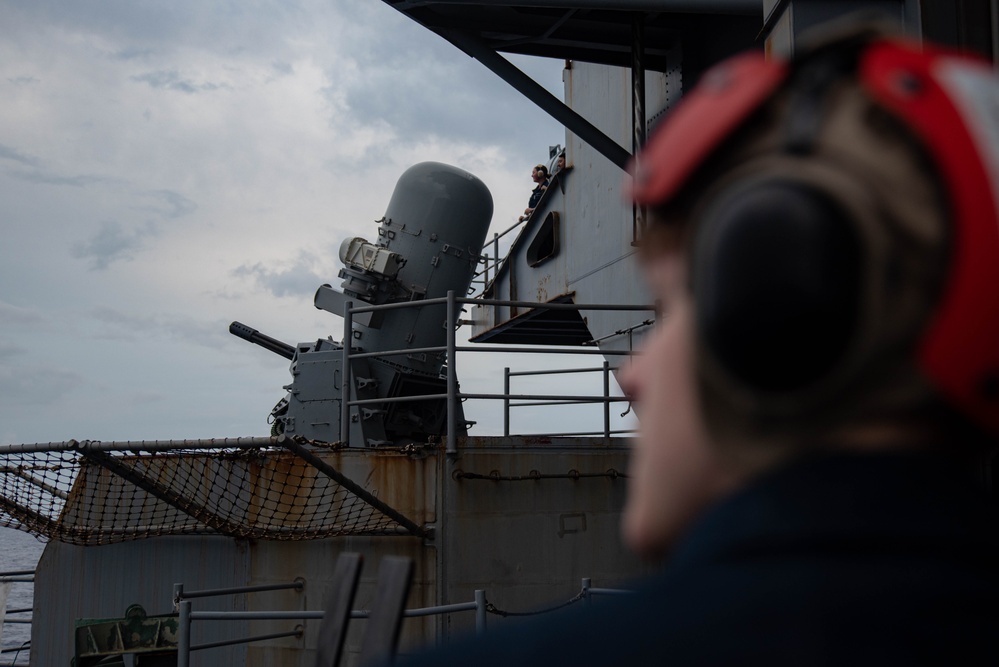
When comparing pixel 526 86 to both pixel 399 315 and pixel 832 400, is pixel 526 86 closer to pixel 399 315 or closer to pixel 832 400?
pixel 399 315

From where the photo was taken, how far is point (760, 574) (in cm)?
69

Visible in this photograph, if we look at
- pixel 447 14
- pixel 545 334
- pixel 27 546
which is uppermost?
pixel 447 14

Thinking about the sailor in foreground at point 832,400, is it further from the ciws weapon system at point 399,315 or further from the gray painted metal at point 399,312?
the ciws weapon system at point 399,315

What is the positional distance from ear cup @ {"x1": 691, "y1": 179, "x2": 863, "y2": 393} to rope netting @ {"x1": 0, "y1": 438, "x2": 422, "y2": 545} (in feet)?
19.6

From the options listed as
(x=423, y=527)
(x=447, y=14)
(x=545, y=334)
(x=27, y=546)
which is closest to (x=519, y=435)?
(x=423, y=527)

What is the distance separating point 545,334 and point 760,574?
15142mm

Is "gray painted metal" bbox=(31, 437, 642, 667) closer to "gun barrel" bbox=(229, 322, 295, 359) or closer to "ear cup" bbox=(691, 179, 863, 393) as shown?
"gun barrel" bbox=(229, 322, 295, 359)

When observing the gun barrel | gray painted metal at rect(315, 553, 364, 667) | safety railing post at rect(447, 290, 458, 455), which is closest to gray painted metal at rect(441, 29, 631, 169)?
safety railing post at rect(447, 290, 458, 455)

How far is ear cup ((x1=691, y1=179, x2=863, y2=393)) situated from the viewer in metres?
0.73

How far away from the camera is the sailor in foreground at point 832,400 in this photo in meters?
0.67

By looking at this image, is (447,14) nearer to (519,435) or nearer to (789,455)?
(519,435)

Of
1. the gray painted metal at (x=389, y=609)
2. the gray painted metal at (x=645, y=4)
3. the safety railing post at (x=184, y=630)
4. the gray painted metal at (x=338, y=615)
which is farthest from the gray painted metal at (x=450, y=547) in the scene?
the gray painted metal at (x=389, y=609)

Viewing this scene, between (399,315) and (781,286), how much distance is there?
9333 mm

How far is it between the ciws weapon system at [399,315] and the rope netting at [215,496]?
1.27 meters
